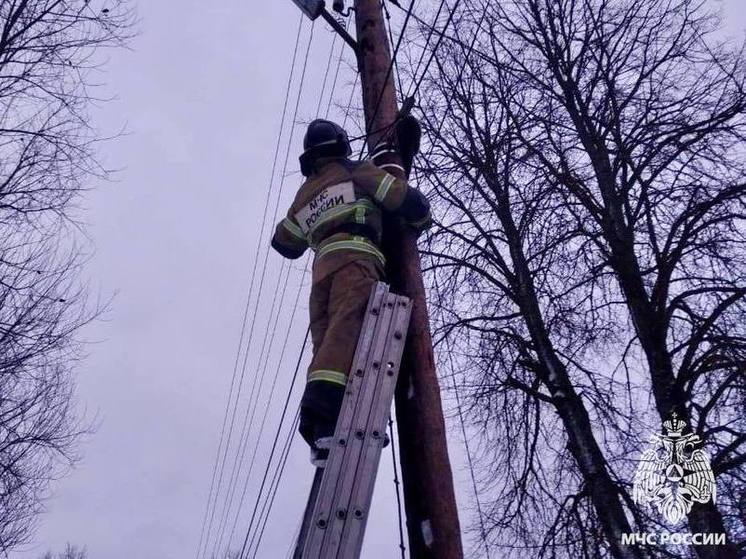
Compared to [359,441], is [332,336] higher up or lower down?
higher up

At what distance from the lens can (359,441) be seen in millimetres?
2811

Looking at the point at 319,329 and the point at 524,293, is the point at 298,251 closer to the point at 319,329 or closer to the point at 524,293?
the point at 319,329

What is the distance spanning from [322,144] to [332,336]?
1.41 meters

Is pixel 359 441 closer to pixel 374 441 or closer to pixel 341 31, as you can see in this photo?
pixel 374 441

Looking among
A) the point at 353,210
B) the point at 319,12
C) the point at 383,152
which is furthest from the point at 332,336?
the point at 319,12

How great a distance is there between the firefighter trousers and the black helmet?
0.93 meters

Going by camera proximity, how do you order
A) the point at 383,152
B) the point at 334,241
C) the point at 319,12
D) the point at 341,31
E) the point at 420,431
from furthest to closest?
the point at 319,12 < the point at 341,31 < the point at 383,152 < the point at 334,241 < the point at 420,431

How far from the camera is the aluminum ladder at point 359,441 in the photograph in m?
2.60

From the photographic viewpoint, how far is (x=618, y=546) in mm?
6227

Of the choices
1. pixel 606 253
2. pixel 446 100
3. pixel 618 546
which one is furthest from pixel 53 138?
pixel 618 546

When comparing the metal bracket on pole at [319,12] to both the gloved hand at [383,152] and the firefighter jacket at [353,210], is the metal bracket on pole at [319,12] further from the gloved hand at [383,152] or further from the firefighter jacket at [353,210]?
the firefighter jacket at [353,210]

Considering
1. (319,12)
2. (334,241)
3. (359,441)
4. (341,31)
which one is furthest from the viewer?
(319,12)

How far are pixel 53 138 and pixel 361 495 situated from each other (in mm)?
6787

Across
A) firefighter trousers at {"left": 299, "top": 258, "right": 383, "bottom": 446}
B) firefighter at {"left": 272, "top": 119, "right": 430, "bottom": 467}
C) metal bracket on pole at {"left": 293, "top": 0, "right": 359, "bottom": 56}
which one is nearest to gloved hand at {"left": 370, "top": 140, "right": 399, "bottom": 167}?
firefighter at {"left": 272, "top": 119, "right": 430, "bottom": 467}
